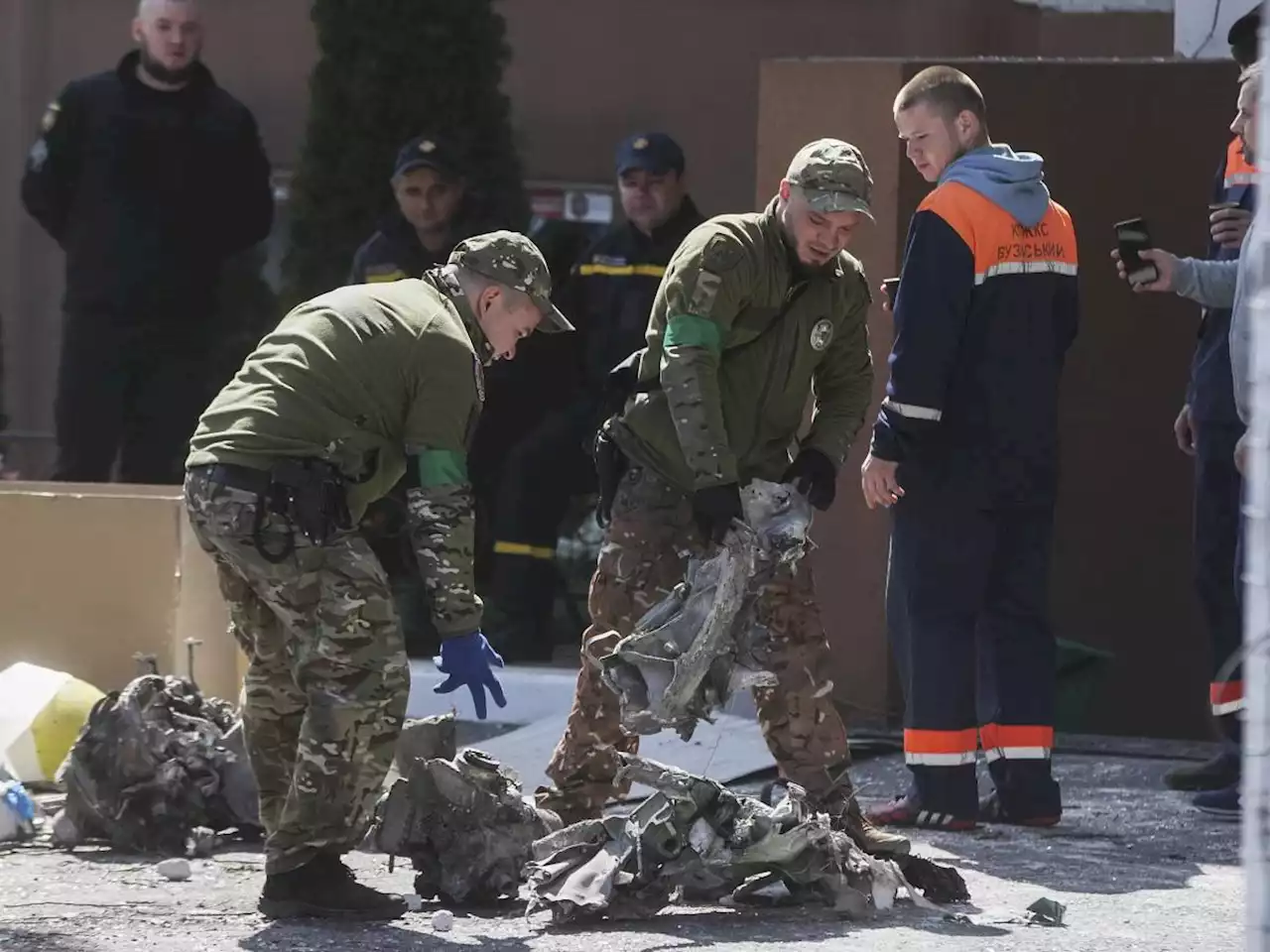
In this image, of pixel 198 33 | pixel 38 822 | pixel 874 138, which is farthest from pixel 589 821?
pixel 198 33

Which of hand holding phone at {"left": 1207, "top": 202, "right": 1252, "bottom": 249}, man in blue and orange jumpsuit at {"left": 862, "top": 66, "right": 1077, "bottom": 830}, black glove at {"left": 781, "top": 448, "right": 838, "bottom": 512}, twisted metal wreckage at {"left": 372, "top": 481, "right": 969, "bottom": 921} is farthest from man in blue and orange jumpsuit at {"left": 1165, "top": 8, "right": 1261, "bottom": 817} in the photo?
twisted metal wreckage at {"left": 372, "top": 481, "right": 969, "bottom": 921}

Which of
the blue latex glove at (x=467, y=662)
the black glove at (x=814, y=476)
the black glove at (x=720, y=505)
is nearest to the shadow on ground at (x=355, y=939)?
the blue latex glove at (x=467, y=662)

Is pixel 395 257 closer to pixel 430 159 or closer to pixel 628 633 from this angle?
pixel 430 159

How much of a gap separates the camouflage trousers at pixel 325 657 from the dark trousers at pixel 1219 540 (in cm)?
283

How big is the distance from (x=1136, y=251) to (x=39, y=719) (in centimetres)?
354

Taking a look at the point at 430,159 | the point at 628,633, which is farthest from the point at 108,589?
the point at 628,633

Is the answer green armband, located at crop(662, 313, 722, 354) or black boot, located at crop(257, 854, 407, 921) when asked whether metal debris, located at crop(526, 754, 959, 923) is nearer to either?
black boot, located at crop(257, 854, 407, 921)

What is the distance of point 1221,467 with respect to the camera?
7.40 metres

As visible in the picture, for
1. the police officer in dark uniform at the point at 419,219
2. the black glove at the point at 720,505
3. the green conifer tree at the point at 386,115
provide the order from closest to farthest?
the black glove at the point at 720,505
the police officer in dark uniform at the point at 419,219
the green conifer tree at the point at 386,115

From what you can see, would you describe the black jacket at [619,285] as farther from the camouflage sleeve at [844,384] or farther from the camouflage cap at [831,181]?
the camouflage cap at [831,181]

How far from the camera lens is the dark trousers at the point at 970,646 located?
6.84 meters

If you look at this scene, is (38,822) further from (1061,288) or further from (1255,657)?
(1255,657)

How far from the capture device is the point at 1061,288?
6.92 meters

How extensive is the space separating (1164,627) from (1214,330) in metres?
1.73
